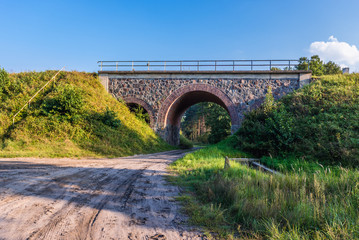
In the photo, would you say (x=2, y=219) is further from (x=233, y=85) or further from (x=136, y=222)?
(x=233, y=85)

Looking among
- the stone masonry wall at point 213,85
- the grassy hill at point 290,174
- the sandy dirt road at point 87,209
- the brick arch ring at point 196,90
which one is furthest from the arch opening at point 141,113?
the sandy dirt road at point 87,209

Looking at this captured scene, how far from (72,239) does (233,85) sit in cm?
1798

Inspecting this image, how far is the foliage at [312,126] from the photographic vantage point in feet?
32.5

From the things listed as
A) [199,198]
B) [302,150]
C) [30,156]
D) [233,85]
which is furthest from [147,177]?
[233,85]

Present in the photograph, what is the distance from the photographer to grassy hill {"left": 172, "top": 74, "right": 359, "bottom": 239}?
3006 millimetres

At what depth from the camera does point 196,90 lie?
19.1 meters

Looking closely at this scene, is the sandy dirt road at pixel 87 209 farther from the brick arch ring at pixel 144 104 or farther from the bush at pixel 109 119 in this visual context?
the brick arch ring at pixel 144 104

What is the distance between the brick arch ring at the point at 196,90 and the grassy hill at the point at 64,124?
7.17ft

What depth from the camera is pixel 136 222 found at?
3072mm

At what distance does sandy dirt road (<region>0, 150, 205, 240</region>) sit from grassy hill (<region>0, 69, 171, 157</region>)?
6662 millimetres

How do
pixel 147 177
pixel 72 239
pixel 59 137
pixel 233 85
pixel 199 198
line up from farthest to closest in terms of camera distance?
1. pixel 233 85
2. pixel 59 137
3. pixel 147 177
4. pixel 199 198
5. pixel 72 239

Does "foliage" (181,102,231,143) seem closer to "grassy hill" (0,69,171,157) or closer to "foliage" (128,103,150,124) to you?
"foliage" (128,103,150,124)

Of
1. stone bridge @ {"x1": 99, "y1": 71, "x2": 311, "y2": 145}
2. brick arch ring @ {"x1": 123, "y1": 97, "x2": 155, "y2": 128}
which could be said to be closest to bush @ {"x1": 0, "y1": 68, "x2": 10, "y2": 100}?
stone bridge @ {"x1": 99, "y1": 71, "x2": 311, "y2": 145}

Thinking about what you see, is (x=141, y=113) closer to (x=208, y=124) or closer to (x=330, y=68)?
(x=208, y=124)
